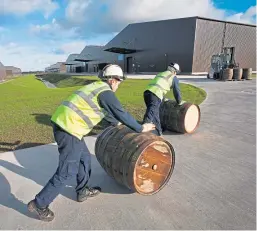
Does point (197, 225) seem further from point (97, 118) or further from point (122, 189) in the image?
point (97, 118)

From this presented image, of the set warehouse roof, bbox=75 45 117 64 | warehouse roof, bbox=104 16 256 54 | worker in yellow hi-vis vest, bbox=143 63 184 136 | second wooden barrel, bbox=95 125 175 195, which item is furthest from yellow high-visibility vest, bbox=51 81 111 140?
warehouse roof, bbox=75 45 117 64

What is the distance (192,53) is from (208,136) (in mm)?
37231

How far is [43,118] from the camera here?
8.55 metres

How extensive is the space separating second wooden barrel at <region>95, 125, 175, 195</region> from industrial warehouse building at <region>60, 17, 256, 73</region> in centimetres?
3973

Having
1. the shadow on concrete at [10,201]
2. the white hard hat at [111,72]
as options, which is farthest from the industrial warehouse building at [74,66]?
the white hard hat at [111,72]

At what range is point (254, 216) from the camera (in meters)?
3.10

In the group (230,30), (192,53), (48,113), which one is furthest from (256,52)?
(48,113)

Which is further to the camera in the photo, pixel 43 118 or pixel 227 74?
pixel 227 74

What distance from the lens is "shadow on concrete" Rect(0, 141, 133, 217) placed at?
357 centimetres

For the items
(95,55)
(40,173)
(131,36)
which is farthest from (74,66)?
(40,173)

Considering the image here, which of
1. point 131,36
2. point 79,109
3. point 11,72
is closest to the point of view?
point 79,109

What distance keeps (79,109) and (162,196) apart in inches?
68.1

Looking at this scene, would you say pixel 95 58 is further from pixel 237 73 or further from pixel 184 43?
pixel 237 73

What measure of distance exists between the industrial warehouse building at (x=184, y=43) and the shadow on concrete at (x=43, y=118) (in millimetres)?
35641
